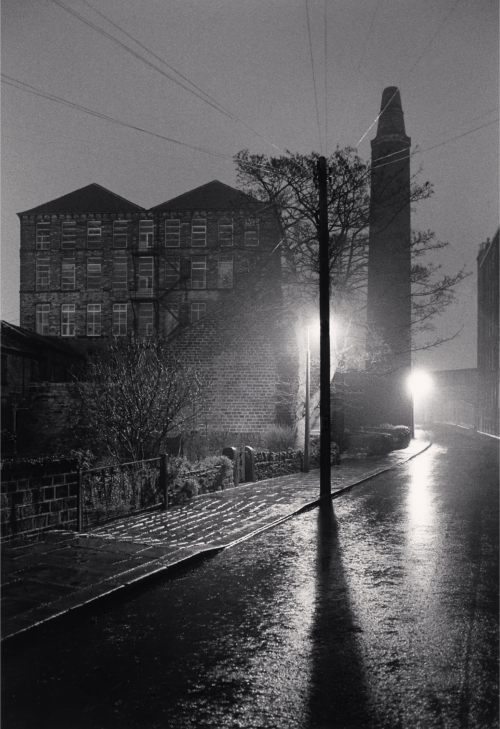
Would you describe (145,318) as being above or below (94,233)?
below

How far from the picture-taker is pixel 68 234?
56.0 metres

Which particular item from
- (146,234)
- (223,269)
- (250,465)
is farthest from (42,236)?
(250,465)

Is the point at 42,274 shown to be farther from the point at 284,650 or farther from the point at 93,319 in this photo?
the point at 284,650

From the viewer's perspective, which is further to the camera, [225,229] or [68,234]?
[68,234]

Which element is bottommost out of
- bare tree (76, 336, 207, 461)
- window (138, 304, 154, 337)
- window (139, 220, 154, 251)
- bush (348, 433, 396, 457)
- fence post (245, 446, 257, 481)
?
bush (348, 433, 396, 457)

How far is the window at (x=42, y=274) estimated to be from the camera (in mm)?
55906

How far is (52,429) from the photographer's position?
25.0 meters

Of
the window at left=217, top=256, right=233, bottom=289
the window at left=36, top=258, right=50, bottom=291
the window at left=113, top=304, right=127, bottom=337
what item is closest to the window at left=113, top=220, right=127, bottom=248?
the window at left=113, top=304, right=127, bottom=337

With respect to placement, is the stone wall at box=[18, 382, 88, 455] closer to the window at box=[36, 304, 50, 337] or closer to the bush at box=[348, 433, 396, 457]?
the bush at box=[348, 433, 396, 457]

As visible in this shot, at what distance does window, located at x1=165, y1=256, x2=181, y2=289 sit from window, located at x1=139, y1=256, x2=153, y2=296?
1.42 meters

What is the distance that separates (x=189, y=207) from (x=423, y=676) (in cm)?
5334

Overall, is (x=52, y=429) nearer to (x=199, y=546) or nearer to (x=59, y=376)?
(x=59, y=376)

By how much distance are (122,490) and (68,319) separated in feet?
155

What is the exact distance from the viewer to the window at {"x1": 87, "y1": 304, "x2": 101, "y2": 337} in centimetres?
5456
